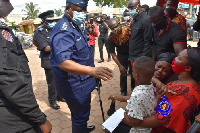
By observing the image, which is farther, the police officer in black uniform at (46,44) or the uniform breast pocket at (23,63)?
the police officer in black uniform at (46,44)

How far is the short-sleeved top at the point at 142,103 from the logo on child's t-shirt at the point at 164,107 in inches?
2.0

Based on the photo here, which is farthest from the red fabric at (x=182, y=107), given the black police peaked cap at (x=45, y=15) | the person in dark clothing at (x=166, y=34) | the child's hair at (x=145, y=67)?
the black police peaked cap at (x=45, y=15)

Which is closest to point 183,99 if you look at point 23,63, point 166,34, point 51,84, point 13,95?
point 13,95

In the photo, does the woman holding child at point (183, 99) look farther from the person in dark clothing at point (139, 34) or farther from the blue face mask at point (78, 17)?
the person in dark clothing at point (139, 34)

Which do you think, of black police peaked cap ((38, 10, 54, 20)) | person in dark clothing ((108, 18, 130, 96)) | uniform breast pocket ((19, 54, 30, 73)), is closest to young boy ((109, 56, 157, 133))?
uniform breast pocket ((19, 54, 30, 73))

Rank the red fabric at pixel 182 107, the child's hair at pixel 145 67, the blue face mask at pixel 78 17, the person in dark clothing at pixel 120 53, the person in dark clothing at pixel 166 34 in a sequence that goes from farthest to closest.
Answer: the person in dark clothing at pixel 120 53 → the person in dark clothing at pixel 166 34 → the blue face mask at pixel 78 17 → the child's hair at pixel 145 67 → the red fabric at pixel 182 107

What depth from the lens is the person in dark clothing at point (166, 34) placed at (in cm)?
246

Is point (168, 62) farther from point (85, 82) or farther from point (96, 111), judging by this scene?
point (96, 111)

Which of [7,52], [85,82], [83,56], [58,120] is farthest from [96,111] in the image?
[7,52]

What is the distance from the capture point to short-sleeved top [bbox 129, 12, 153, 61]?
121 inches

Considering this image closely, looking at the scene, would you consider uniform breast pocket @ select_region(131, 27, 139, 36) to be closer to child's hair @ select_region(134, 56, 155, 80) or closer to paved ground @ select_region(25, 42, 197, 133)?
paved ground @ select_region(25, 42, 197, 133)

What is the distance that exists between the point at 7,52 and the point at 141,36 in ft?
8.30

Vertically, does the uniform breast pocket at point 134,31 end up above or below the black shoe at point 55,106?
above

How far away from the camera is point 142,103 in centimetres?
137
